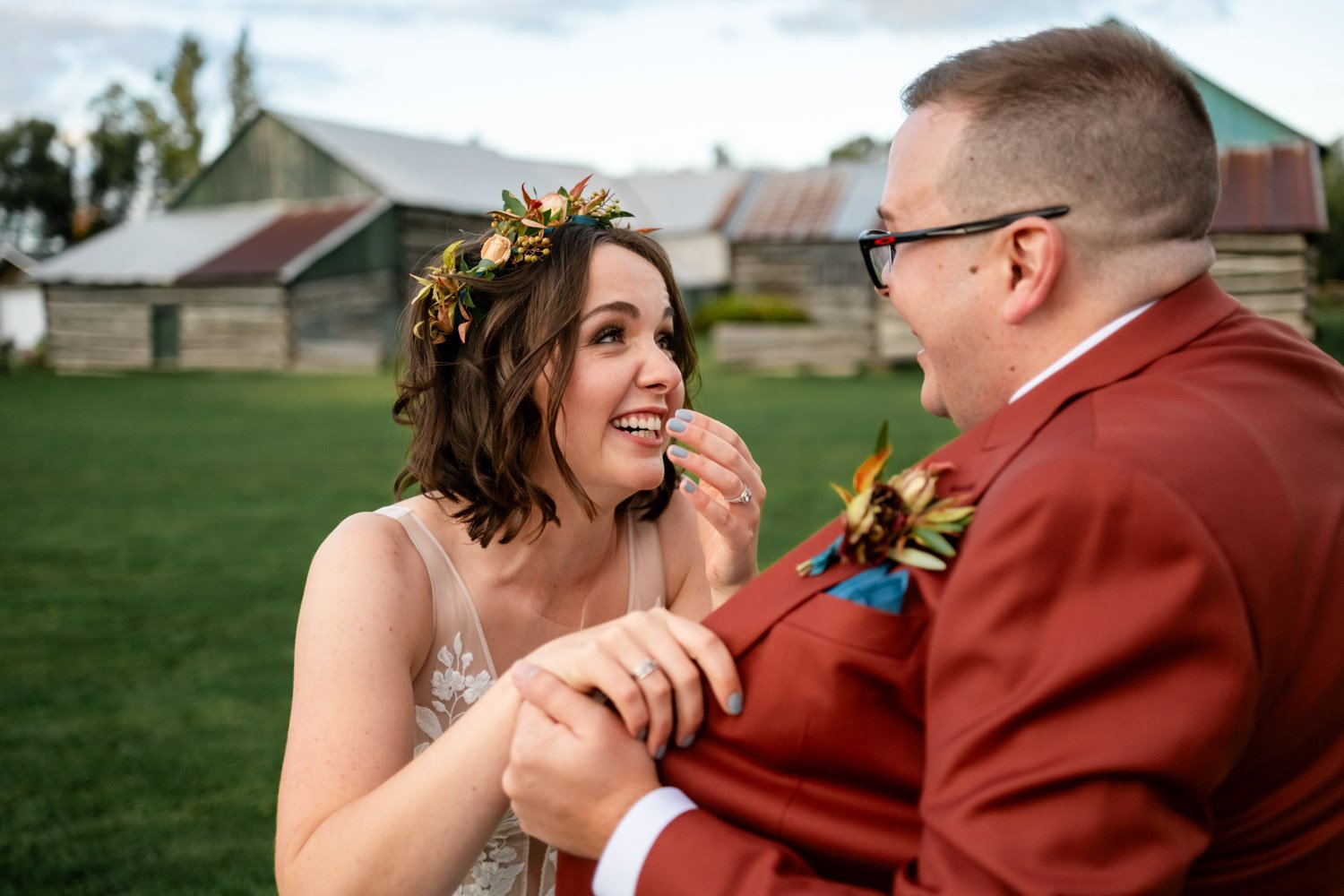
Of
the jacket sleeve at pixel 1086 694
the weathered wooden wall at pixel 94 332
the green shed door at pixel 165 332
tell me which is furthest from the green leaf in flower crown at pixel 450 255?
the weathered wooden wall at pixel 94 332

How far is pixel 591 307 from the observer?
124 inches

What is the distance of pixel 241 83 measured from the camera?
64375 mm

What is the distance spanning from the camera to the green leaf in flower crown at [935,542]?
155 cm

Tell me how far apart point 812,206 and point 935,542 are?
127 ft

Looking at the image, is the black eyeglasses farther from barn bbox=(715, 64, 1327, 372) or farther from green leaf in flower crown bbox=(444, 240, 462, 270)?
barn bbox=(715, 64, 1327, 372)

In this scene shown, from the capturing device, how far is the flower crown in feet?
10.4

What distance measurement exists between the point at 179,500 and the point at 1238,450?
12.4 metres

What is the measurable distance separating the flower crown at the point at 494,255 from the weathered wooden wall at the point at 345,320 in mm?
29230

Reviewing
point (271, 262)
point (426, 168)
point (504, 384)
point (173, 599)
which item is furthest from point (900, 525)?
point (426, 168)

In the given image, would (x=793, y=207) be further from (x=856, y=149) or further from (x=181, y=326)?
(x=856, y=149)

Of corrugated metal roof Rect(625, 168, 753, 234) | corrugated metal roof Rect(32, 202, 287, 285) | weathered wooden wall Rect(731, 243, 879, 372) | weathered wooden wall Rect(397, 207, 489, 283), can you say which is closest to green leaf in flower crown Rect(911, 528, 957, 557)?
weathered wooden wall Rect(731, 243, 879, 372)

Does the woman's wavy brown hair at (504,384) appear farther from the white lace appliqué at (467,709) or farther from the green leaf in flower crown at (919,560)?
the green leaf in flower crown at (919,560)

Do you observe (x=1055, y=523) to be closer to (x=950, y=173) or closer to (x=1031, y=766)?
(x=1031, y=766)

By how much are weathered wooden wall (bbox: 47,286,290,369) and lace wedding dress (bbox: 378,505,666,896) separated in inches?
1186
